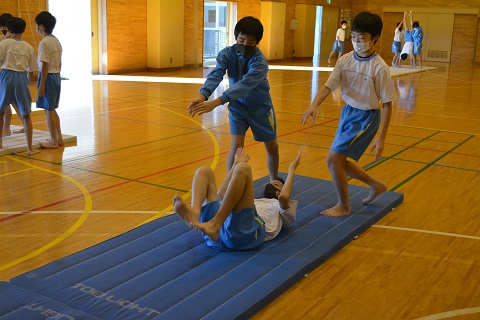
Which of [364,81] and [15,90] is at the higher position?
[364,81]

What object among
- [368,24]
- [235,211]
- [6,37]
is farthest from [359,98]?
[6,37]

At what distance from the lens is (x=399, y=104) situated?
10484mm

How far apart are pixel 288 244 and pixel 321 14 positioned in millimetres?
20478

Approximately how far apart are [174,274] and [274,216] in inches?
32.5

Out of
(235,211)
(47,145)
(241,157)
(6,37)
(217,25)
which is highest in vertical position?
(217,25)

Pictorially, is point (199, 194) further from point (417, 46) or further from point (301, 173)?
point (417, 46)

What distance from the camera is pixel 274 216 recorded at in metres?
3.58

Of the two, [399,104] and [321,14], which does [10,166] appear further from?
[321,14]

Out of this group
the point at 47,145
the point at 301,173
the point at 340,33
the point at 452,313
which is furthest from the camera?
the point at 340,33

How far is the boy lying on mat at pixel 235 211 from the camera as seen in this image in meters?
3.09

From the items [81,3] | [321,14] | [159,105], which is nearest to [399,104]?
[159,105]

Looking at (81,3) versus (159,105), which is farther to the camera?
(81,3)

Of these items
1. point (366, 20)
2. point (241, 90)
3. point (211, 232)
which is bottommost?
point (211, 232)

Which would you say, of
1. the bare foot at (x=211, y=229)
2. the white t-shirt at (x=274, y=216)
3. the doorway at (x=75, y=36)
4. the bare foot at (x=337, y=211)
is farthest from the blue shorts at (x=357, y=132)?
the doorway at (x=75, y=36)
